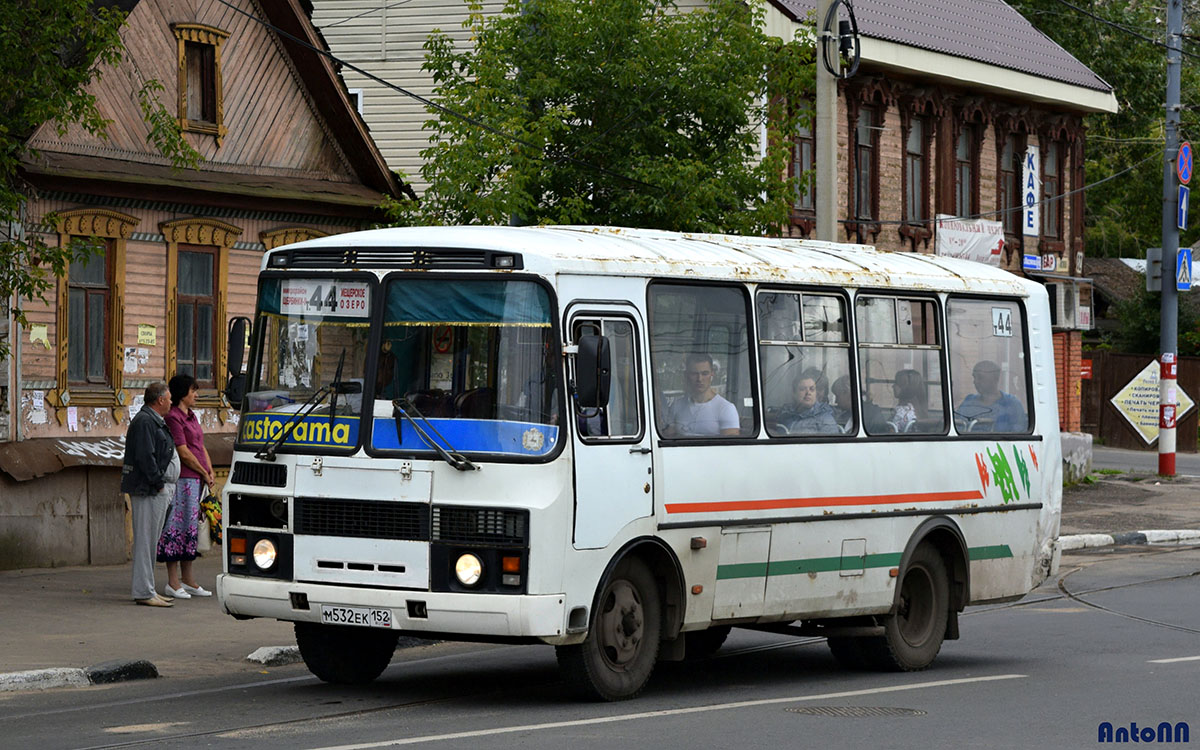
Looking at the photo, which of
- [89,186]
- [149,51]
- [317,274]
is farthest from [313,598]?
[149,51]

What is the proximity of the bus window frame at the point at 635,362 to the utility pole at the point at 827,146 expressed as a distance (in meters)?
8.28

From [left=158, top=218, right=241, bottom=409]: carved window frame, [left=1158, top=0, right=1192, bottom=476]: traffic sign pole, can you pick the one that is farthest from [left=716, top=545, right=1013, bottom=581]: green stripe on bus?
[left=1158, top=0, right=1192, bottom=476]: traffic sign pole

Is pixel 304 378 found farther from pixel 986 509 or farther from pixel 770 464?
pixel 986 509

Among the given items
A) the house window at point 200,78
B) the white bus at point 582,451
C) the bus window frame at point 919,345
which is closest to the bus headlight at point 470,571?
the white bus at point 582,451

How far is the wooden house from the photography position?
1892 cm

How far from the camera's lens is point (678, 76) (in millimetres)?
21641

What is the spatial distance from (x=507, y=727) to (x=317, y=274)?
2919 mm

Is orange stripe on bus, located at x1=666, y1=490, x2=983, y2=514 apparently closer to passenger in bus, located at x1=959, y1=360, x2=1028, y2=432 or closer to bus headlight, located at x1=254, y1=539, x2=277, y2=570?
passenger in bus, located at x1=959, y1=360, x2=1028, y2=432

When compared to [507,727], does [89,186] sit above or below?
above

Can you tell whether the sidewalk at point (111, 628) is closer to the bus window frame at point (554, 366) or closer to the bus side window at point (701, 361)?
the bus window frame at point (554, 366)

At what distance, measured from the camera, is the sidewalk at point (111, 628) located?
12.4m

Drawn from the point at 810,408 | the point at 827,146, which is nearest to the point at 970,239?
the point at 827,146

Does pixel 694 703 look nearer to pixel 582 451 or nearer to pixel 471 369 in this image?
pixel 582 451

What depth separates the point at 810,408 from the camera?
1202 centimetres
